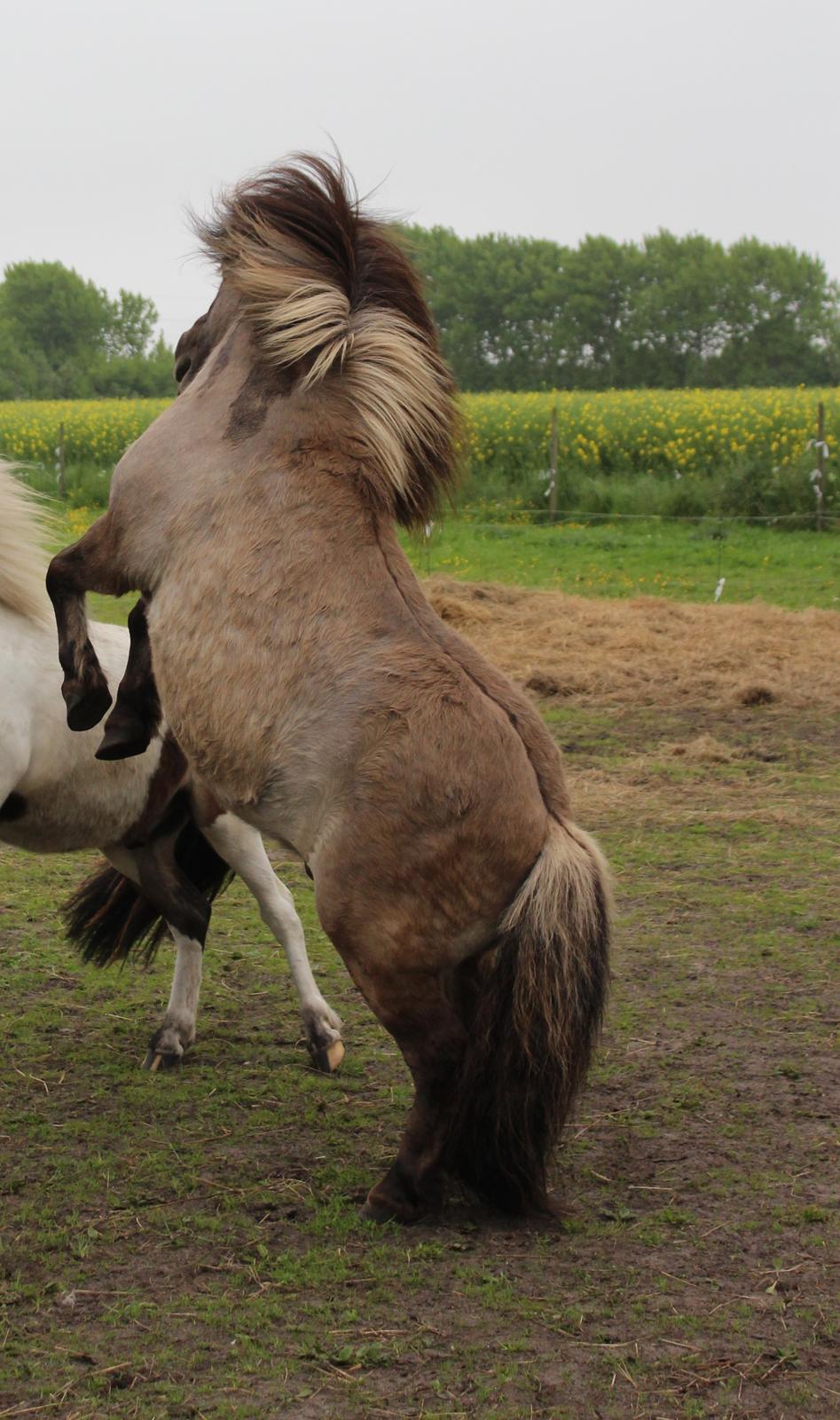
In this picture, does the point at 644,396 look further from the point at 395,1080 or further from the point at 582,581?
the point at 395,1080

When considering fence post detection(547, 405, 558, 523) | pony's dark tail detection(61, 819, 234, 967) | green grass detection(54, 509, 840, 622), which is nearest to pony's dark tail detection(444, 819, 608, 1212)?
pony's dark tail detection(61, 819, 234, 967)

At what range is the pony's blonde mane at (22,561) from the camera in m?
3.88

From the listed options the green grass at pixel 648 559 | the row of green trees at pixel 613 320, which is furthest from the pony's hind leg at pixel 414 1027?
the row of green trees at pixel 613 320

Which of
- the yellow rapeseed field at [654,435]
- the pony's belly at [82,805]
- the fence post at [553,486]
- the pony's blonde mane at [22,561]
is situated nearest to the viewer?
the pony's blonde mane at [22,561]

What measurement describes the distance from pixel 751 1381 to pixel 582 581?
41.1 feet

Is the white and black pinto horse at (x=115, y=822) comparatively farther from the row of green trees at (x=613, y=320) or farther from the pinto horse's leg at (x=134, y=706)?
the row of green trees at (x=613, y=320)

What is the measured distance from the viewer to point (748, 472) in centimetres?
1786

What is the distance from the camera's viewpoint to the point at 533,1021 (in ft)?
9.67

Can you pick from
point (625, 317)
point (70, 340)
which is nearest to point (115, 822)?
point (625, 317)

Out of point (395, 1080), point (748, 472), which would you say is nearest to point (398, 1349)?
point (395, 1080)

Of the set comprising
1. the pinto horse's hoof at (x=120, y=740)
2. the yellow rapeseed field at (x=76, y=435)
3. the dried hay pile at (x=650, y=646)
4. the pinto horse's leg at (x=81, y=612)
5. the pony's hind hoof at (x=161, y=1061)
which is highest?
the yellow rapeseed field at (x=76, y=435)

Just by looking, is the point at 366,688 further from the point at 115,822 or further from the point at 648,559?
the point at 648,559

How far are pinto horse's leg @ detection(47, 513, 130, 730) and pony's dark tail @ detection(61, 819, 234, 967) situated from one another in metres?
1.03

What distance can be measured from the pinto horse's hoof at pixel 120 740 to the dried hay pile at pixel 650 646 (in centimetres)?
628
